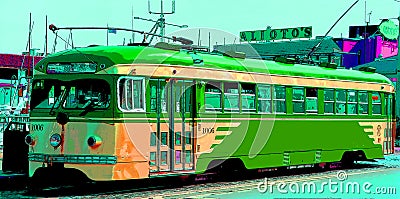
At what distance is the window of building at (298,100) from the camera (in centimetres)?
2067

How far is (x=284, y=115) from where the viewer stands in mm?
20234

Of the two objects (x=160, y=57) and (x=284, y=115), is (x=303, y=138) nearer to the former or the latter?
(x=284, y=115)

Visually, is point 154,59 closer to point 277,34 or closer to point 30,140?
point 30,140

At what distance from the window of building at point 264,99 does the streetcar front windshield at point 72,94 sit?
487 cm

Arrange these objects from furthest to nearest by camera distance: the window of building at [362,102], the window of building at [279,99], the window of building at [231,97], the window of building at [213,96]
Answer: the window of building at [362,102] < the window of building at [279,99] < the window of building at [231,97] < the window of building at [213,96]

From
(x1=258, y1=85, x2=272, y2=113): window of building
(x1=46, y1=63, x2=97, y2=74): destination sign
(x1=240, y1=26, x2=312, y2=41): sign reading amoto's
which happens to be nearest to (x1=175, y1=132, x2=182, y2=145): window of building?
(x1=46, y1=63, x2=97, y2=74): destination sign

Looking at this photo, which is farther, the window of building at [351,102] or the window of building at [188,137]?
the window of building at [351,102]

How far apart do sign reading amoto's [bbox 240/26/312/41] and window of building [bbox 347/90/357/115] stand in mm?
50141

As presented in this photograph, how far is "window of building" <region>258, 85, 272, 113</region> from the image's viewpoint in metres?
19.4

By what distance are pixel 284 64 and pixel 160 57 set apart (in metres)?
5.46

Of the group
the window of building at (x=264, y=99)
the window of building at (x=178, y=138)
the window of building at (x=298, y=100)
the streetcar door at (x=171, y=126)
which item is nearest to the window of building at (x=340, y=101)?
the window of building at (x=298, y=100)

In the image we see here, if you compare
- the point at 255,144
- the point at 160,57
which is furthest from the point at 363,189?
the point at 160,57

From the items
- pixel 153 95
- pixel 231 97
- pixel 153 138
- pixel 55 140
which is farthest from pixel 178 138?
pixel 55 140
